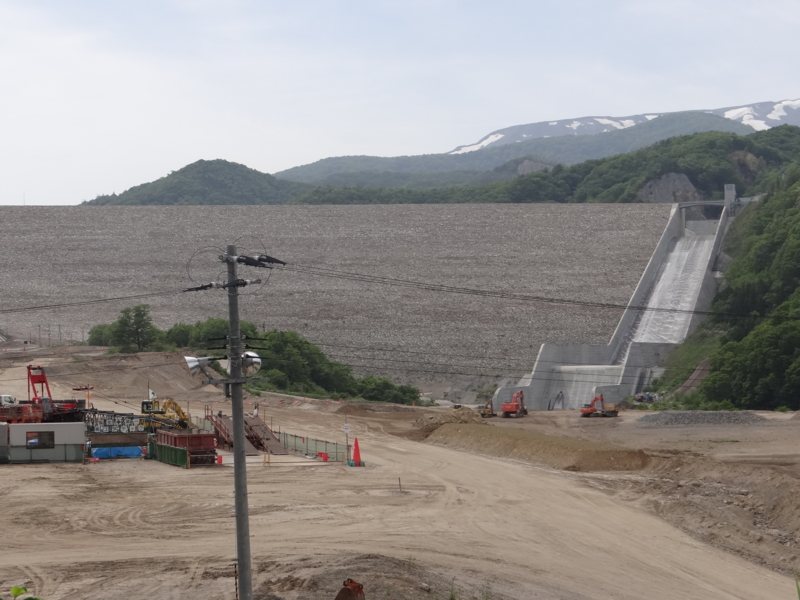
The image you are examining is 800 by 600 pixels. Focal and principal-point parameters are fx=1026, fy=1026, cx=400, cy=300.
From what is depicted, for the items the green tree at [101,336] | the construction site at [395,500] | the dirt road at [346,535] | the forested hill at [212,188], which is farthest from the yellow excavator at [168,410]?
the forested hill at [212,188]

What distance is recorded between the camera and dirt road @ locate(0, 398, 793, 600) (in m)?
15.0

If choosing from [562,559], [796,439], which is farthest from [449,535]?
[796,439]

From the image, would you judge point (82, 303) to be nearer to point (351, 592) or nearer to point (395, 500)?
point (395, 500)

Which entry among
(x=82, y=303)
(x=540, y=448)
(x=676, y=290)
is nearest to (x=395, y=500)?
(x=540, y=448)

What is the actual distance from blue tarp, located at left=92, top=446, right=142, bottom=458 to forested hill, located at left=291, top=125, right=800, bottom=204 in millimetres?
75488

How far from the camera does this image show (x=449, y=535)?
60.0ft

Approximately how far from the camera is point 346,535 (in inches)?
707

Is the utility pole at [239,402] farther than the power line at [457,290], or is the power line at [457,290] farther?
the power line at [457,290]

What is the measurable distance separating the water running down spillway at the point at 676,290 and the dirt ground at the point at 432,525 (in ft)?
76.6

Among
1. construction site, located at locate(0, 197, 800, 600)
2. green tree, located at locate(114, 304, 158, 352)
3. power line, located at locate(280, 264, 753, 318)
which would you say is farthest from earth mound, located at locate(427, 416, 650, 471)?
power line, located at locate(280, 264, 753, 318)

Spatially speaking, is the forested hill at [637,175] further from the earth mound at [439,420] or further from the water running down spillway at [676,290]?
the earth mound at [439,420]

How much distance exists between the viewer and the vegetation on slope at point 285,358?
46.1 m

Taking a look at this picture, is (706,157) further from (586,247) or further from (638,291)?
(638,291)

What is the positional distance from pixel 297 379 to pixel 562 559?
101 ft
